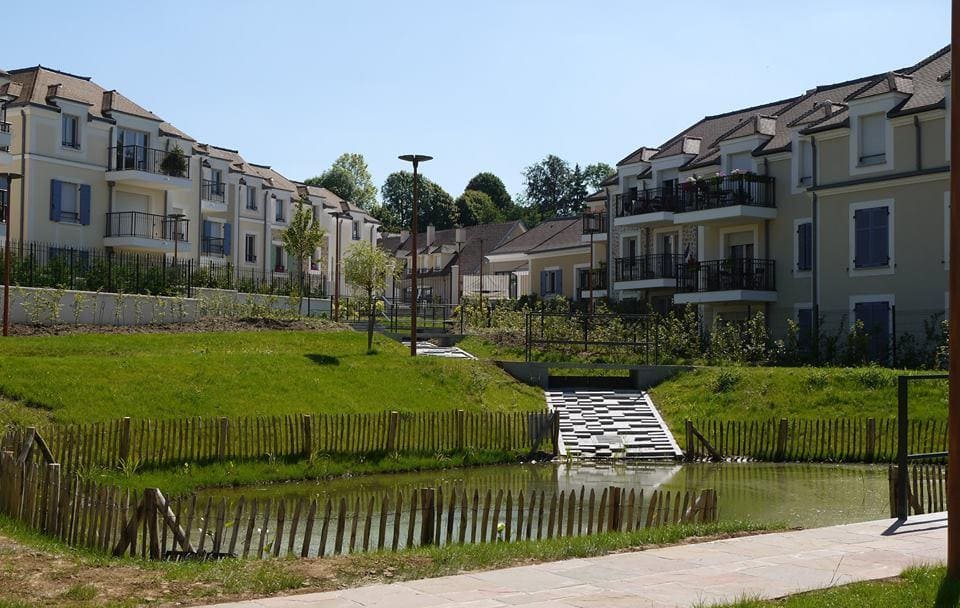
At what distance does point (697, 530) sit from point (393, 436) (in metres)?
11.7

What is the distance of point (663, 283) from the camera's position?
45.6m

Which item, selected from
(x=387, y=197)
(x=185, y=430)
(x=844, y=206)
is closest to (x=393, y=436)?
(x=185, y=430)

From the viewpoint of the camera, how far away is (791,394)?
30141 mm

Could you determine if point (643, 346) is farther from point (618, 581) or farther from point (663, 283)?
point (618, 581)

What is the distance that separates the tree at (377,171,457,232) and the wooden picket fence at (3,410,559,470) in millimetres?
85069

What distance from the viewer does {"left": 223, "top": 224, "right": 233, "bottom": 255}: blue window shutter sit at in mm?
62594

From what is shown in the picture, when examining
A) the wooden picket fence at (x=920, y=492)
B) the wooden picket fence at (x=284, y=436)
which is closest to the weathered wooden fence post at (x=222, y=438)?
the wooden picket fence at (x=284, y=436)

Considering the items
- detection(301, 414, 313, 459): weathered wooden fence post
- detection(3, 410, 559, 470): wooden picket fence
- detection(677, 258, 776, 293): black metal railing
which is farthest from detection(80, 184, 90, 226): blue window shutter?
detection(301, 414, 313, 459): weathered wooden fence post

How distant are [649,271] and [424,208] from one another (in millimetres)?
67139

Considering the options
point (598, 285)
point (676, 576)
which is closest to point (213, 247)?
point (598, 285)

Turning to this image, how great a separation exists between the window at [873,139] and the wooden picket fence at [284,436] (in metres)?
16.9

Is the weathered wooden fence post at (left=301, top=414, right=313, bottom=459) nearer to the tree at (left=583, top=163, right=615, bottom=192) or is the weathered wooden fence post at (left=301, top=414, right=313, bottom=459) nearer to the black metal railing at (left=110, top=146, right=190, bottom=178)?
the black metal railing at (left=110, top=146, right=190, bottom=178)

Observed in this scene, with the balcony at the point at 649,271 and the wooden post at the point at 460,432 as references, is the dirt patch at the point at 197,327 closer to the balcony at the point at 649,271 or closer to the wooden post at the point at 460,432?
the wooden post at the point at 460,432

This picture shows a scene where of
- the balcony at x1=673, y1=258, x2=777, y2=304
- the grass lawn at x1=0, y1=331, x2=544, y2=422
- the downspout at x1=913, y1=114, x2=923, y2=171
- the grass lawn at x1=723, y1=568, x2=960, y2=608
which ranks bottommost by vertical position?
the grass lawn at x1=723, y1=568, x2=960, y2=608
